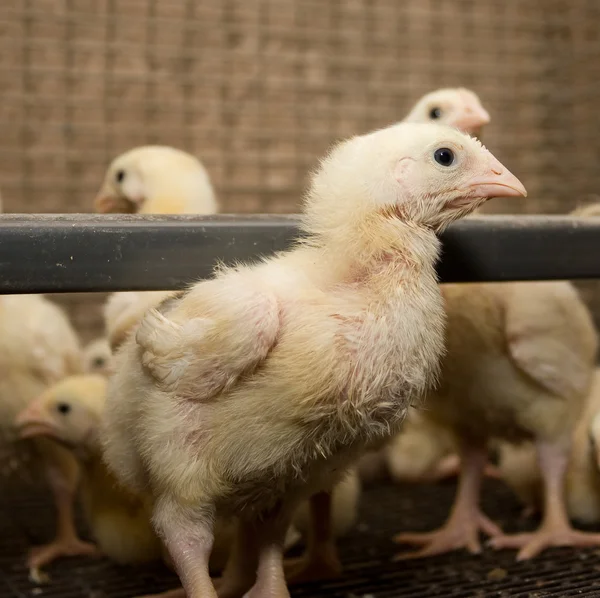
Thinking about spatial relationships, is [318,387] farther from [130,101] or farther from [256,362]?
Result: [130,101]

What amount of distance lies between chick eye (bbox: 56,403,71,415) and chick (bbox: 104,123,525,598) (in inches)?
21.7

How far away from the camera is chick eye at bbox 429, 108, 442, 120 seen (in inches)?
71.8

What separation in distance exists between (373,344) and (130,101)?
1682 millimetres

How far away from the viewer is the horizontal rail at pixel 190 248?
3.47 feet

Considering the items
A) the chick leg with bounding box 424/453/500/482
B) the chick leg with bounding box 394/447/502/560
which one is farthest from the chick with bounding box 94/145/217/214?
the chick leg with bounding box 424/453/500/482

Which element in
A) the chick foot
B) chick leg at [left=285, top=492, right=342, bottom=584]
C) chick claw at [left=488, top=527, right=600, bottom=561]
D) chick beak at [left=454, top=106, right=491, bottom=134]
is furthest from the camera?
chick beak at [left=454, top=106, right=491, bottom=134]

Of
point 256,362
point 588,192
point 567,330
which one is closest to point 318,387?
point 256,362

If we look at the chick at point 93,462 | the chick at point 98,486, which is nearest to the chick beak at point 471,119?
the chick at point 98,486

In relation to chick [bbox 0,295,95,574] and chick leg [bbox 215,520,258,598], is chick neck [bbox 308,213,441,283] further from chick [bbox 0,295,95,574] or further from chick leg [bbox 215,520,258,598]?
chick [bbox 0,295,95,574]

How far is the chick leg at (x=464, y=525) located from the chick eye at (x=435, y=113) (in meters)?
0.70

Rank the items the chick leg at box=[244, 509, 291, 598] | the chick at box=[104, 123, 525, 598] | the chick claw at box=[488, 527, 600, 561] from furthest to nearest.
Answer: the chick claw at box=[488, 527, 600, 561] → the chick leg at box=[244, 509, 291, 598] → the chick at box=[104, 123, 525, 598]

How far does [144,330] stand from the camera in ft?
3.60

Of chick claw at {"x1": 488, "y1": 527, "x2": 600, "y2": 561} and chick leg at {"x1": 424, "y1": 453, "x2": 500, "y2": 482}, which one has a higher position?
chick claw at {"x1": 488, "y1": 527, "x2": 600, "y2": 561}

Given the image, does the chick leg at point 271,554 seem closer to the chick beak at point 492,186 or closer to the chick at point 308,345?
the chick at point 308,345
